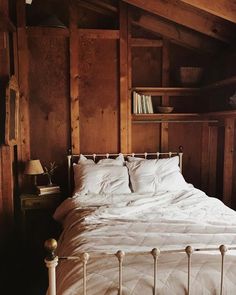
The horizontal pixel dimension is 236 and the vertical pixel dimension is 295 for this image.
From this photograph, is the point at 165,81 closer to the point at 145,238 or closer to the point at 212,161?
the point at 212,161

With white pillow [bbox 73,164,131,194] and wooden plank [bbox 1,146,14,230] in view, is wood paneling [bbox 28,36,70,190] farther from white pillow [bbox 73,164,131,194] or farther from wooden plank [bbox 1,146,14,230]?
wooden plank [bbox 1,146,14,230]

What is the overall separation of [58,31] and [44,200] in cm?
188

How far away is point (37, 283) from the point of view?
2.63m

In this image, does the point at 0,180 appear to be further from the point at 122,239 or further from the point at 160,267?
the point at 160,267

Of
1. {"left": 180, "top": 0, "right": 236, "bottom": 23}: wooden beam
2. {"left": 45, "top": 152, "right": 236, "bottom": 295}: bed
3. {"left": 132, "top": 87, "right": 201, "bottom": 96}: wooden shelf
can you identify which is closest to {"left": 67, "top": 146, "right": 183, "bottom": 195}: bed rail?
{"left": 45, "top": 152, "right": 236, "bottom": 295}: bed

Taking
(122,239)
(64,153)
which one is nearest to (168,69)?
(64,153)

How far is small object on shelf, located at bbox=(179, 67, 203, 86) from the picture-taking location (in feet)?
11.9

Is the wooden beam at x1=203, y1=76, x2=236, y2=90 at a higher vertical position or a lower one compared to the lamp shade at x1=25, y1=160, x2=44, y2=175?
higher

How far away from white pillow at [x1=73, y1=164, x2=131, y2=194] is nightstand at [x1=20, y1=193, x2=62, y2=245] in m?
0.36

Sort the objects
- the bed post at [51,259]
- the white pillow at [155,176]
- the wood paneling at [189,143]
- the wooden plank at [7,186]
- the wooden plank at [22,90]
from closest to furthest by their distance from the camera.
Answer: the bed post at [51,259] → the wooden plank at [7,186] → the white pillow at [155,176] → the wooden plank at [22,90] → the wood paneling at [189,143]

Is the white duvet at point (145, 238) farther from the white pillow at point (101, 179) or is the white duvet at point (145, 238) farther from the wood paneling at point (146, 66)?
the wood paneling at point (146, 66)

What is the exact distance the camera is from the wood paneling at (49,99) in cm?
340

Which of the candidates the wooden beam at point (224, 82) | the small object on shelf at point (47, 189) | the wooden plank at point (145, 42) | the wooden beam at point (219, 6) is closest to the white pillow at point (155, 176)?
the small object on shelf at point (47, 189)

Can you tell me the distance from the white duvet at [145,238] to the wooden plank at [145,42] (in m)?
1.82
